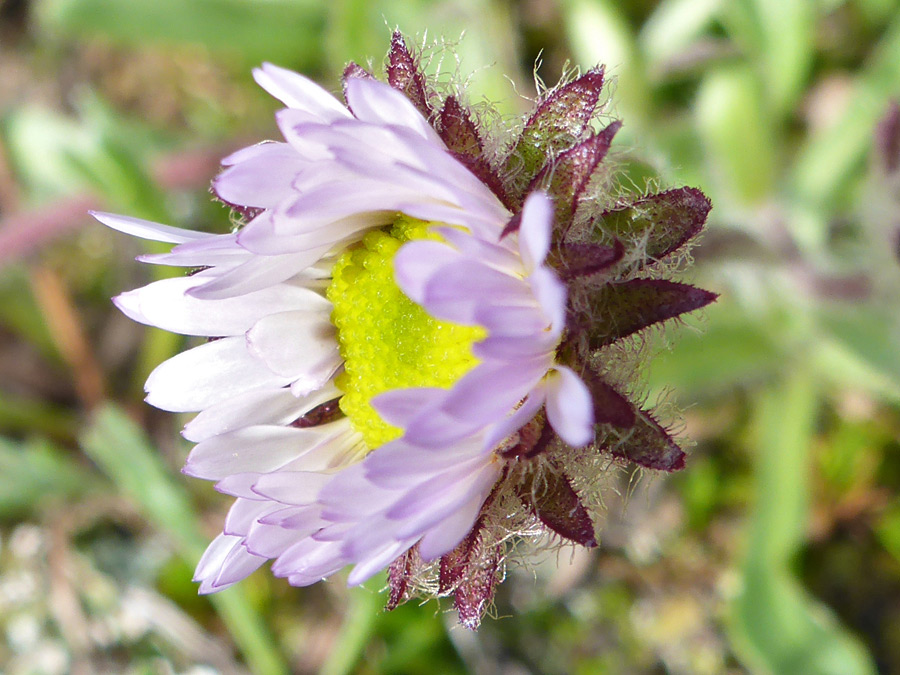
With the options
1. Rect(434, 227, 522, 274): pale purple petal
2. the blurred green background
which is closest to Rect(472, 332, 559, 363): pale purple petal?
Rect(434, 227, 522, 274): pale purple petal

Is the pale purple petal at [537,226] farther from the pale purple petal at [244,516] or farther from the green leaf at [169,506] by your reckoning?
the green leaf at [169,506]

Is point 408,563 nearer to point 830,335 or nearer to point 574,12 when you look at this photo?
point 830,335

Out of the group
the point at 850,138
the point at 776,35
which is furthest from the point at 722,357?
the point at 776,35

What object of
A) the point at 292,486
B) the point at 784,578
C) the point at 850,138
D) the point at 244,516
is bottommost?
the point at 784,578

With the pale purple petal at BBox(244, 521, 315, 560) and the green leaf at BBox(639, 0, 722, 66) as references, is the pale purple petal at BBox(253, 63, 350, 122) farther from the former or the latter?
the green leaf at BBox(639, 0, 722, 66)

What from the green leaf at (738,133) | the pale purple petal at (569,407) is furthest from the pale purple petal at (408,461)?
the green leaf at (738,133)

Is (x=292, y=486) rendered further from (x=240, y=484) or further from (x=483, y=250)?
(x=483, y=250)

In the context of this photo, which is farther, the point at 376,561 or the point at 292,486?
the point at 292,486
